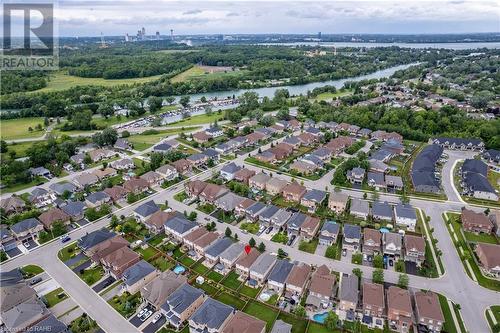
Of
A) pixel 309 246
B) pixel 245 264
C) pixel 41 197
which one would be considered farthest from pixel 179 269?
pixel 41 197

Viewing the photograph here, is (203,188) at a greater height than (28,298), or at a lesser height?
greater

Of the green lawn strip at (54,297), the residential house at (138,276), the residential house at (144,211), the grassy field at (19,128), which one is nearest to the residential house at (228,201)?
the residential house at (144,211)

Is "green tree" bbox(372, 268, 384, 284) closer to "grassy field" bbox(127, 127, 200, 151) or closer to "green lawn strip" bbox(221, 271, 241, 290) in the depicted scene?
"green lawn strip" bbox(221, 271, 241, 290)

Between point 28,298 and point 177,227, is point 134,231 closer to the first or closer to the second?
point 177,227

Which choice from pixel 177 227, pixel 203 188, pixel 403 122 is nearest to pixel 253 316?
pixel 177 227

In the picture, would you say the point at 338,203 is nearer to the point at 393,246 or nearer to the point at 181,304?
the point at 393,246
